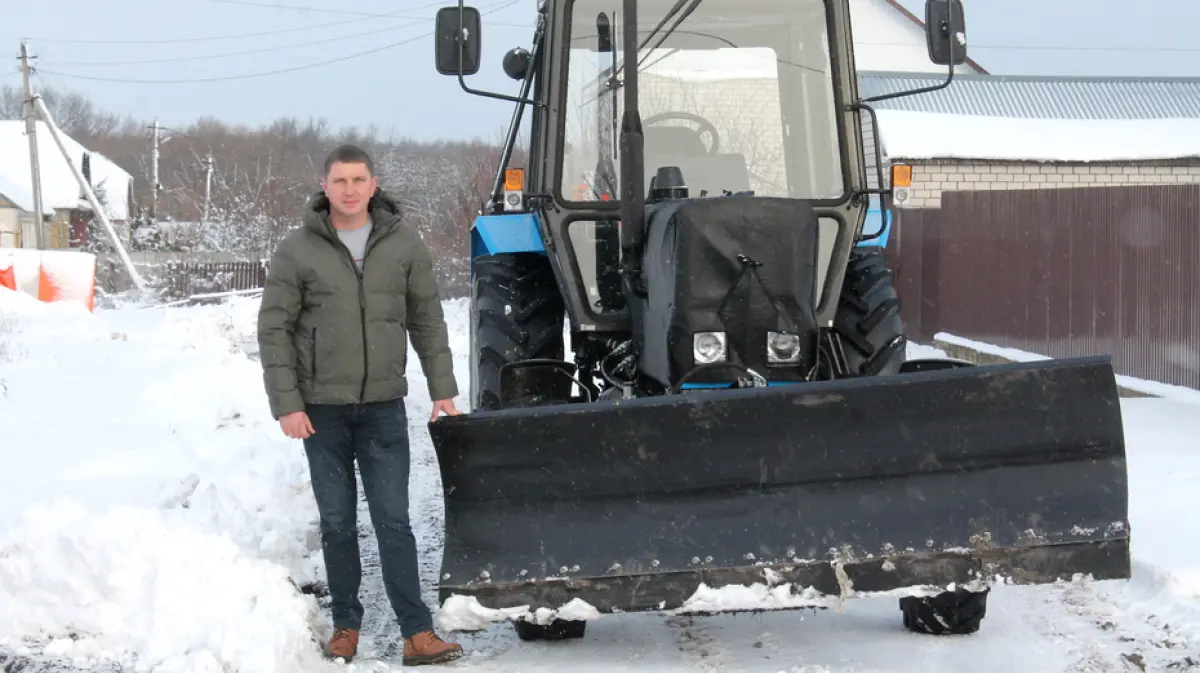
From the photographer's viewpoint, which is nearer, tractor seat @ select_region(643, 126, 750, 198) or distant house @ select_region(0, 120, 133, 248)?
tractor seat @ select_region(643, 126, 750, 198)

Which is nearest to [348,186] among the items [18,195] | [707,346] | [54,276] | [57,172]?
[707,346]

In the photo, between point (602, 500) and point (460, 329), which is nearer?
point (602, 500)

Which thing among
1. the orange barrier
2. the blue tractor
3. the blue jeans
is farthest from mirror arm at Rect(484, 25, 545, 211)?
the orange barrier

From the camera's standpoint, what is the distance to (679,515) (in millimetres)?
4016

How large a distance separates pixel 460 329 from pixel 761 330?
16.5m

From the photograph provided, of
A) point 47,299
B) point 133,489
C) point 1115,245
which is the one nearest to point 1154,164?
point 1115,245

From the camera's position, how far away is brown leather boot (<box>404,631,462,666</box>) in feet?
13.8

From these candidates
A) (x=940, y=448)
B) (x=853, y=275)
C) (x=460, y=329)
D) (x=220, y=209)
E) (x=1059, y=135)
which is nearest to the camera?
(x=940, y=448)

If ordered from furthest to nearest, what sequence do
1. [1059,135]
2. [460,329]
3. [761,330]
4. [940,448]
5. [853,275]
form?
[1059,135] → [460,329] → [853,275] → [761,330] → [940,448]

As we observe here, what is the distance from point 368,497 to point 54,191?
64.9 meters

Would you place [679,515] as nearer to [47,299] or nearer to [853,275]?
[853,275]

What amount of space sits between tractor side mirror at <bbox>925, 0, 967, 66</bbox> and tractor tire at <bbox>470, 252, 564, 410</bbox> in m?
1.94

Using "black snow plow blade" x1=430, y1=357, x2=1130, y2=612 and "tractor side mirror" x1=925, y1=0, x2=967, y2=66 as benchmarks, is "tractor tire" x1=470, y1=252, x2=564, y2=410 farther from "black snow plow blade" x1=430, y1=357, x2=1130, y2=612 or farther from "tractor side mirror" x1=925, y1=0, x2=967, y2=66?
"tractor side mirror" x1=925, y1=0, x2=967, y2=66

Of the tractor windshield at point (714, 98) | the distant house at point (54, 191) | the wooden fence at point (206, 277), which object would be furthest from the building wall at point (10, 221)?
the tractor windshield at point (714, 98)
